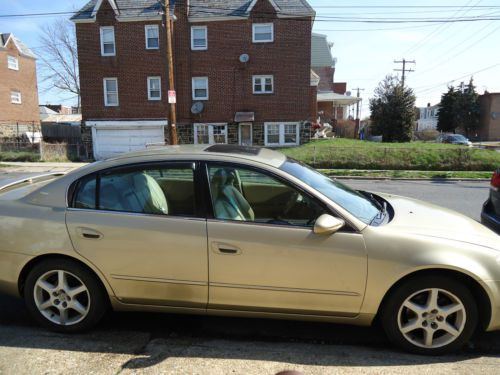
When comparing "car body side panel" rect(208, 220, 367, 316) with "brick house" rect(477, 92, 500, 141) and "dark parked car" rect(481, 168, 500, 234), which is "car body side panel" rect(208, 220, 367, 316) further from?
"brick house" rect(477, 92, 500, 141)

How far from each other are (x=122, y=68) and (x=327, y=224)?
2481 cm

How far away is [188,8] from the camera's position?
2423 centimetres

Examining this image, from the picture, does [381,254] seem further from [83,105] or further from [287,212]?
[83,105]

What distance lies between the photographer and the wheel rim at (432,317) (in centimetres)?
292

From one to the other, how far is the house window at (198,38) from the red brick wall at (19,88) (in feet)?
68.8

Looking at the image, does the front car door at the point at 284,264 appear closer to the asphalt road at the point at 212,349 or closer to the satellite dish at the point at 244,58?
the asphalt road at the point at 212,349

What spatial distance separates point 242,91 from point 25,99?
25.6 m

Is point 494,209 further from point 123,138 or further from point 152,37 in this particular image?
point 123,138

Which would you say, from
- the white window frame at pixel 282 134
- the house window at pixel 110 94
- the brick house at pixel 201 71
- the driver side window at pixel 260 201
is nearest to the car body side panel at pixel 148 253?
the driver side window at pixel 260 201

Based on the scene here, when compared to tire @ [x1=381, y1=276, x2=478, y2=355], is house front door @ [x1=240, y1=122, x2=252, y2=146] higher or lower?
higher

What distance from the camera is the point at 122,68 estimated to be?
81.6 ft

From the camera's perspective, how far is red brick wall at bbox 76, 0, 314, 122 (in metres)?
24.1

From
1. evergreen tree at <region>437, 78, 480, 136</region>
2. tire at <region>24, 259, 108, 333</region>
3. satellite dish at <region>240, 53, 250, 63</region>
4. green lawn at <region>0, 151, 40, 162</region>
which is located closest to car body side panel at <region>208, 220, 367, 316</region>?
tire at <region>24, 259, 108, 333</region>

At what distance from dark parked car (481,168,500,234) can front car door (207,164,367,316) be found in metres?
3.13
